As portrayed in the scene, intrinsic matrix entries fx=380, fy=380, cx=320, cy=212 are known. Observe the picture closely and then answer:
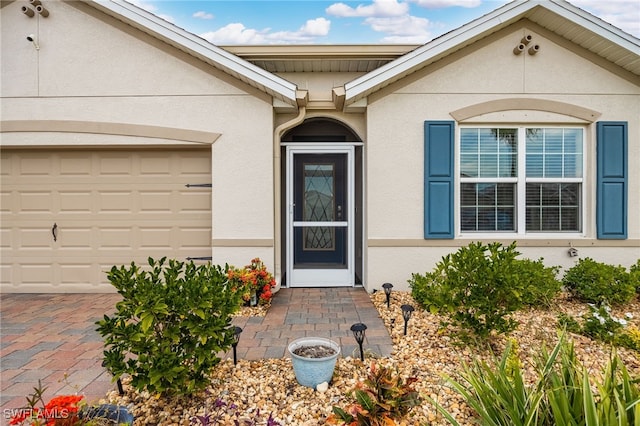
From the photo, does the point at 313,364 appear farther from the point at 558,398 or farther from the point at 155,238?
the point at 155,238

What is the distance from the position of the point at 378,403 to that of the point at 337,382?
2.61 ft

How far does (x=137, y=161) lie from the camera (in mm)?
6387

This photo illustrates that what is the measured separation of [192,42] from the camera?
570 centimetres

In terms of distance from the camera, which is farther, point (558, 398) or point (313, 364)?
point (313, 364)

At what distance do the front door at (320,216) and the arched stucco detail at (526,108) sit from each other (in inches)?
78.5

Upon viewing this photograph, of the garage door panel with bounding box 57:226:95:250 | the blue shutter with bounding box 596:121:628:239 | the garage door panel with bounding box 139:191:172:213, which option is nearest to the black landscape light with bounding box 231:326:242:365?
the garage door panel with bounding box 139:191:172:213

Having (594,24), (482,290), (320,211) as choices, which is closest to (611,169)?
(594,24)

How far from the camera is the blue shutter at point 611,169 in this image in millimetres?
6094

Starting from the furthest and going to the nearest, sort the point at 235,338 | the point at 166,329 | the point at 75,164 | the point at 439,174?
the point at 75,164, the point at 439,174, the point at 235,338, the point at 166,329

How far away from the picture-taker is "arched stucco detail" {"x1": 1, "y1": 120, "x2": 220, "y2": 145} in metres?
6.05

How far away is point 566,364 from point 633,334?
2.22 m

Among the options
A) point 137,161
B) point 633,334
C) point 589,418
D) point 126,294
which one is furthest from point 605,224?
point 137,161

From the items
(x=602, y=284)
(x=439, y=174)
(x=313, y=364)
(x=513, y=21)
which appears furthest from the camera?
(x=439, y=174)

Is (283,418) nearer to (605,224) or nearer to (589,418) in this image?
(589,418)
